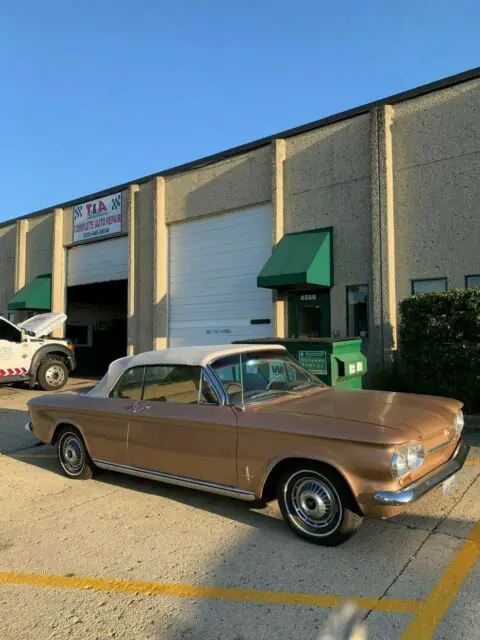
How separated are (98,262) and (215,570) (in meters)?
15.4

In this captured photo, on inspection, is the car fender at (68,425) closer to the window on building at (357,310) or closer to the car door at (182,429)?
the car door at (182,429)

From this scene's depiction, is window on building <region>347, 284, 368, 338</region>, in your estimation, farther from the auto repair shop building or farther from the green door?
the green door

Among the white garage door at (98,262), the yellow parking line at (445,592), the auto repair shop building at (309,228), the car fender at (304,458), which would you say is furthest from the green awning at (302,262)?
the yellow parking line at (445,592)

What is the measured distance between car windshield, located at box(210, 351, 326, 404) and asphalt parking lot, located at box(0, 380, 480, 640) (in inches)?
42.0

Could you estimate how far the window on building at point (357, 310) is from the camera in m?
11.1

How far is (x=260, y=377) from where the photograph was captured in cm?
477

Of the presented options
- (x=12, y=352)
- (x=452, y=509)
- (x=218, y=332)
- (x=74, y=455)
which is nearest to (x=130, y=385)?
(x=74, y=455)

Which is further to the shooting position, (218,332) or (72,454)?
(218,332)

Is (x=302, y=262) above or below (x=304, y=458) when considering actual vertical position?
above

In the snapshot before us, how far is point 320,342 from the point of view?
7941 mm

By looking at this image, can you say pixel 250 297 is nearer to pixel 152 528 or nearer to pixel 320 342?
pixel 320 342

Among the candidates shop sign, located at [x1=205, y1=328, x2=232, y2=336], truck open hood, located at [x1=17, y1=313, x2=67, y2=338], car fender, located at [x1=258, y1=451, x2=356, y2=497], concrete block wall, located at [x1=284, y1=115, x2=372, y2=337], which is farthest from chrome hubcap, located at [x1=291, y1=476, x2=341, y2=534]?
truck open hood, located at [x1=17, y1=313, x2=67, y2=338]

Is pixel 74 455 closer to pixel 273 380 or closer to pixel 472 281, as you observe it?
pixel 273 380

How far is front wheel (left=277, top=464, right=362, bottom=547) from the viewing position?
363 cm
